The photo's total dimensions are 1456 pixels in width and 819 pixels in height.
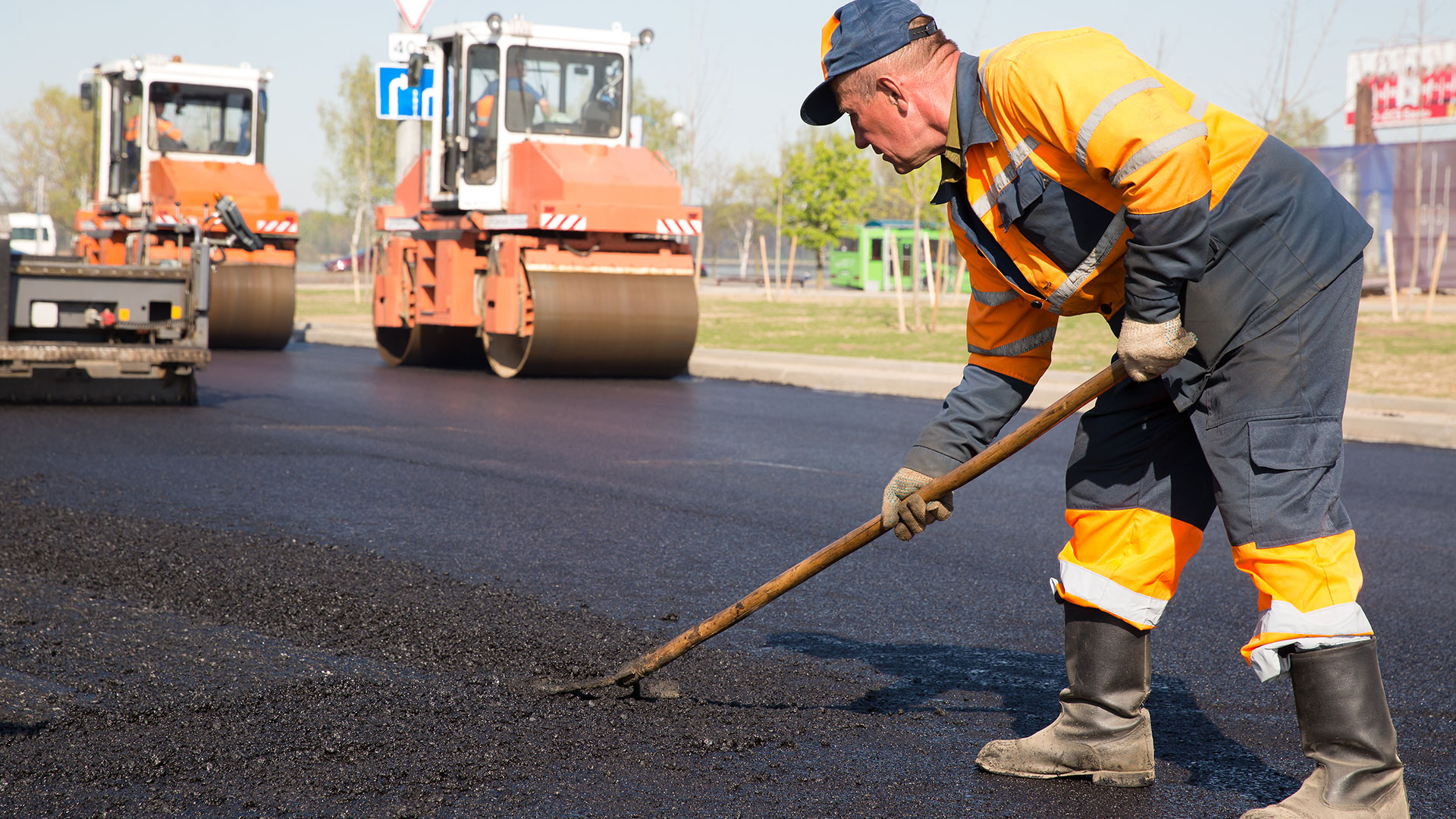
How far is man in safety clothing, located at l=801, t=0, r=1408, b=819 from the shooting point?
2424 mm

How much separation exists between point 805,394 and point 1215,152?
9.17 m

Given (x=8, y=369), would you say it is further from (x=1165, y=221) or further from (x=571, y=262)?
(x=1165, y=221)

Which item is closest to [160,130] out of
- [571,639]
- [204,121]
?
[204,121]

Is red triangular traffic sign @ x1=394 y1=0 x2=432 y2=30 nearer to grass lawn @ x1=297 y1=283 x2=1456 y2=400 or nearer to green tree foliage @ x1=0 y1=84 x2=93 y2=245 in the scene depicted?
grass lawn @ x1=297 y1=283 x2=1456 y2=400

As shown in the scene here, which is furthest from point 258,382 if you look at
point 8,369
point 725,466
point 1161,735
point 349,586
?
point 1161,735

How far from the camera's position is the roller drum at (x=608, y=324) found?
39.3ft

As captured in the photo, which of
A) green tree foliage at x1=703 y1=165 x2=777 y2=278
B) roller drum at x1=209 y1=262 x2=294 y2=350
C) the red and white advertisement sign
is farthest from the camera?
green tree foliage at x1=703 y1=165 x2=777 y2=278

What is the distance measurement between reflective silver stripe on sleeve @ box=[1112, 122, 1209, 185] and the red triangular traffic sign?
12776 millimetres

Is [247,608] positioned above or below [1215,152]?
Answer: below

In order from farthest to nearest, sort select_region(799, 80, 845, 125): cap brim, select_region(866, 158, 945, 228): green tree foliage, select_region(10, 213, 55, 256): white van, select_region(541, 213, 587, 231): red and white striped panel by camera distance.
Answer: select_region(10, 213, 55, 256): white van, select_region(866, 158, 945, 228): green tree foliage, select_region(541, 213, 587, 231): red and white striped panel, select_region(799, 80, 845, 125): cap brim

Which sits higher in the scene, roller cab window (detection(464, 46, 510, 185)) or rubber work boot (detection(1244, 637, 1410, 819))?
roller cab window (detection(464, 46, 510, 185))

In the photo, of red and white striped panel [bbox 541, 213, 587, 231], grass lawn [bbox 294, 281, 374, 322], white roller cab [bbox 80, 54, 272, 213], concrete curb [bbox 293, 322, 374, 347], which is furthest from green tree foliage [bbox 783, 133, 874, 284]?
red and white striped panel [bbox 541, 213, 587, 231]

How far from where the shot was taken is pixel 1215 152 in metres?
2.54

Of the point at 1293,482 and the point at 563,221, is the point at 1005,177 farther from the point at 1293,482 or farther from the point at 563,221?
the point at 563,221
